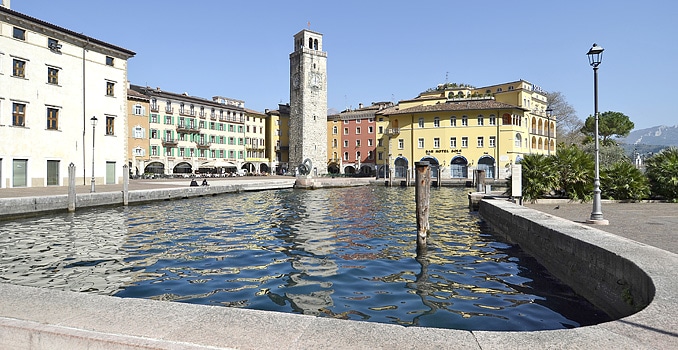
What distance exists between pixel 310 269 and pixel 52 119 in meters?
32.3

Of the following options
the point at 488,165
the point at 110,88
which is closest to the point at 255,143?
the point at 488,165

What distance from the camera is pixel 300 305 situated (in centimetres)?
Answer: 671

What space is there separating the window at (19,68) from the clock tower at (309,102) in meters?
47.9

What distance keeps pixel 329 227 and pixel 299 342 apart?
1267 cm

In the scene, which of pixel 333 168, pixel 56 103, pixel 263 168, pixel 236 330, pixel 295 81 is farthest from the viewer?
pixel 263 168

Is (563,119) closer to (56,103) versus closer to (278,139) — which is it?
(278,139)

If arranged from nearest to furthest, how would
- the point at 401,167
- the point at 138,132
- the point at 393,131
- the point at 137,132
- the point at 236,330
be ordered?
the point at 236,330 → the point at 137,132 → the point at 138,132 → the point at 393,131 → the point at 401,167

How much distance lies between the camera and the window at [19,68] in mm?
29531

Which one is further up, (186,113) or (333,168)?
(186,113)

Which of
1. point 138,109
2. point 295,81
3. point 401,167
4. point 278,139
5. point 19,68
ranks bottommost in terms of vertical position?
point 401,167

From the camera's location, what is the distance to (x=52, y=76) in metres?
32.1

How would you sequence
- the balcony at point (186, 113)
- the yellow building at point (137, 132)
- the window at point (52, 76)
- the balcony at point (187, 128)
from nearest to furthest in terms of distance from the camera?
the window at point (52, 76) → the yellow building at point (137, 132) → the balcony at point (187, 128) → the balcony at point (186, 113)

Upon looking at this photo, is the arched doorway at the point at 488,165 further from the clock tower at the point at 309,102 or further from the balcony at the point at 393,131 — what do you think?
the clock tower at the point at 309,102

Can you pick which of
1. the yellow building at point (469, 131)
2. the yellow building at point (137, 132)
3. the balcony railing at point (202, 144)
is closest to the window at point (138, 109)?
the yellow building at point (137, 132)
